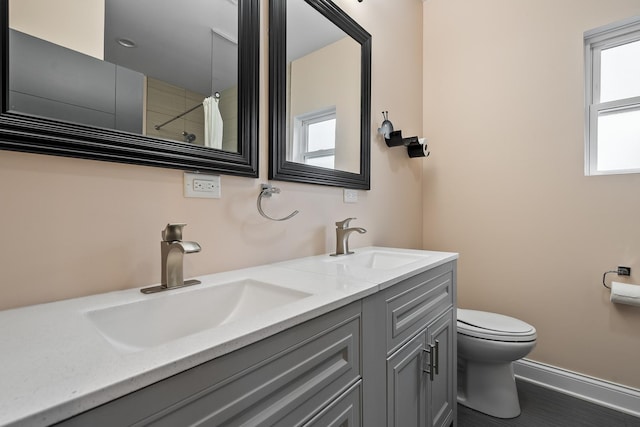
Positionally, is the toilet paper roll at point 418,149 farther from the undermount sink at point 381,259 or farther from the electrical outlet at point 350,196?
the undermount sink at point 381,259

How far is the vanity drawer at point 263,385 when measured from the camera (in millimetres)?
404

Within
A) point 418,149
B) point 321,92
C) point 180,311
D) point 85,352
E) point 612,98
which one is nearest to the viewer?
point 85,352

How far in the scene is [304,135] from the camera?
4.62ft

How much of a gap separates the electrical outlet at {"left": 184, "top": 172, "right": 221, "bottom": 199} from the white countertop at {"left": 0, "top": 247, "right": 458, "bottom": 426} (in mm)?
338

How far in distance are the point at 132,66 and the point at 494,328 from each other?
2.02 m

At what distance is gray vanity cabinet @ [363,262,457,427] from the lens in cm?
87

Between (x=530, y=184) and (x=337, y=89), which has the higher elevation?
(x=337, y=89)

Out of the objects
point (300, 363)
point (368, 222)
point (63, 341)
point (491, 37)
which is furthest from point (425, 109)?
point (63, 341)

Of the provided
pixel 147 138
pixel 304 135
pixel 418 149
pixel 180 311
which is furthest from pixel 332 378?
pixel 418 149

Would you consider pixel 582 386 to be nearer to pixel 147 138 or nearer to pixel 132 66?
pixel 147 138

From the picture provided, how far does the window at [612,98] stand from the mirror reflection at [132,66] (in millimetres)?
2165

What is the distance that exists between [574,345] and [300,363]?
6.69 feet

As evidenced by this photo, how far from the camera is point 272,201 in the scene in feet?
4.10

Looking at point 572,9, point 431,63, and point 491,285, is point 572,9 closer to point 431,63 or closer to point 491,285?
point 431,63
